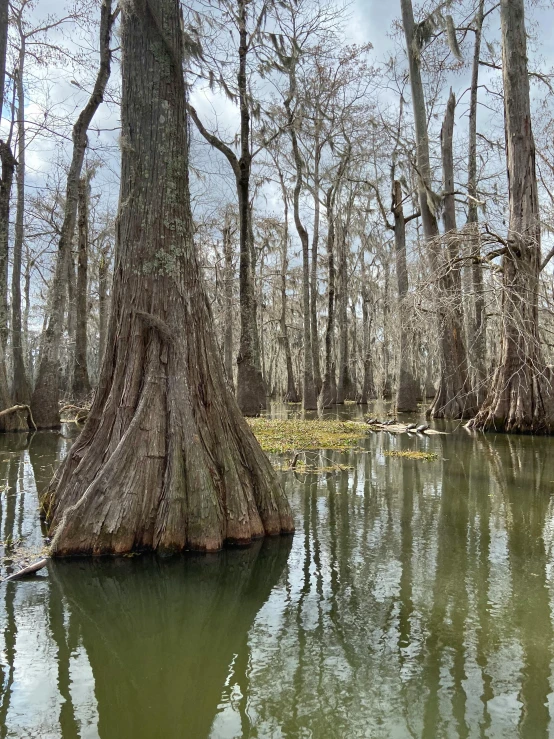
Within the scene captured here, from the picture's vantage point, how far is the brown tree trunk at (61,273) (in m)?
13.6

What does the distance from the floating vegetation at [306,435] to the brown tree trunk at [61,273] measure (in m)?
5.43

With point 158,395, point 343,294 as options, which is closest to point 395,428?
point 158,395

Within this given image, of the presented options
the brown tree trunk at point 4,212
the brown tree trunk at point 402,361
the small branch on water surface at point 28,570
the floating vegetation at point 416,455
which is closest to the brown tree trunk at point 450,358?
the brown tree trunk at point 402,361

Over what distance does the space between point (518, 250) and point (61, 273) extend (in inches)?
430

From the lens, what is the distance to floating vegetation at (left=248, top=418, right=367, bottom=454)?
33.9ft

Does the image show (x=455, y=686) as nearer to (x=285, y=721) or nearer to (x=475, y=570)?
(x=285, y=721)

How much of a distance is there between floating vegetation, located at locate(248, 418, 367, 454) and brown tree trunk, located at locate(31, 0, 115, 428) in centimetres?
543

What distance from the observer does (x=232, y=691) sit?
250cm

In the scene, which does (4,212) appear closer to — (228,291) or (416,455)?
(416,455)

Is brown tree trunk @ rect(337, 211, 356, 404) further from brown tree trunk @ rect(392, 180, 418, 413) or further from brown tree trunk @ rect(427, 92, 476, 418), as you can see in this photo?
brown tree trunk @ rect(427, 92, 476, 418)

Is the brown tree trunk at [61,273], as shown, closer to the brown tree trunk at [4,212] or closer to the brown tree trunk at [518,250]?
the brown tree trunk at [4,212]

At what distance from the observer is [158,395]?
482cm

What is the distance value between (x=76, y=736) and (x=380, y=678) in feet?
4.51

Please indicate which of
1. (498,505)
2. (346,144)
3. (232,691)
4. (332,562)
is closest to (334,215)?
(346,144)
